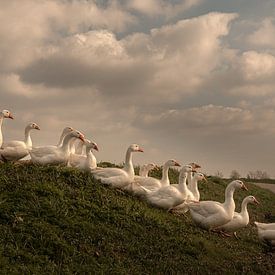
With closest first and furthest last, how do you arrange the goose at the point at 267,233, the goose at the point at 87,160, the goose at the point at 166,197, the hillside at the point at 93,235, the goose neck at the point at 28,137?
the hillside at the point at 93,235 < the goose at the point at 267,233 < the goose at the point at 166,197 < the goose at the point at 87,160 < the goose neck at the point at 28,137

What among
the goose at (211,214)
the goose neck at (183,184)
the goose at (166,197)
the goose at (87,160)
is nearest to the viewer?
the goose at (211,214)

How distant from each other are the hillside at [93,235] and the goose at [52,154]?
0.91 meters

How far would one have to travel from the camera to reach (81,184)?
51.4 feet

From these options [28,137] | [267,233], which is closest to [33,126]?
[28,137]

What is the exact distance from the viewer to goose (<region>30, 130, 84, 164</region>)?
58.3 ft

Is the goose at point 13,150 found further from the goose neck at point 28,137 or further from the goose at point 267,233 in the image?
the goose at point 267,233

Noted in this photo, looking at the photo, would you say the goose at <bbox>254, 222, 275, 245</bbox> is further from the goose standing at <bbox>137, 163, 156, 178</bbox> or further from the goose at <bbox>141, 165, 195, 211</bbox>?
the goose standing at <bbox>137, 163, 156, 178</bbox>

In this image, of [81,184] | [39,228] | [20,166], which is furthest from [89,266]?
[20,166]

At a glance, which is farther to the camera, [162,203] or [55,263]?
[162,203]

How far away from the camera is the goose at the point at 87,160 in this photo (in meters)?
18.4

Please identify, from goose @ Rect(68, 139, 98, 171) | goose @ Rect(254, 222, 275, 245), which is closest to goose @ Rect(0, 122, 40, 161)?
goose @ Rect(68, 139, 98, 171)

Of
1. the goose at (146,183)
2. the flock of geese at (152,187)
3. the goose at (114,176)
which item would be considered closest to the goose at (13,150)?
the flock of geese at (152,187)

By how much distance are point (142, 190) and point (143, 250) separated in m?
4.97

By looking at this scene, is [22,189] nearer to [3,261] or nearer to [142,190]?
[3,261]
